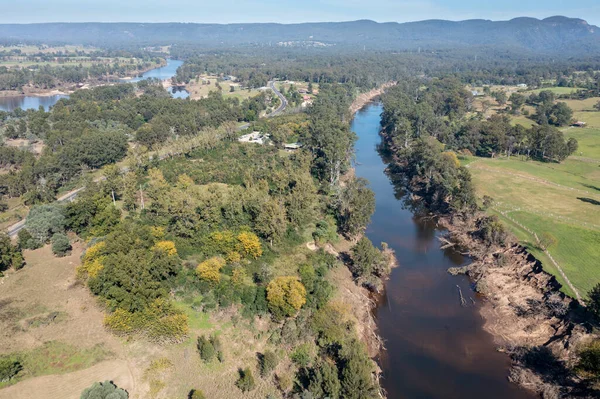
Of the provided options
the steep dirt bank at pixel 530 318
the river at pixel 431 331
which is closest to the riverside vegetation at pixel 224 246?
the river at pixel 431 331

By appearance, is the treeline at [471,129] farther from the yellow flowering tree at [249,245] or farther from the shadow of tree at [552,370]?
the shadow of tree at [552,370]

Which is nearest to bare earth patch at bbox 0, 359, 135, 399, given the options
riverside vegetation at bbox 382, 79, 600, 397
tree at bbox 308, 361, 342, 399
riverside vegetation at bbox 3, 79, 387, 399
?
riverside vegetation at bbox 3, 79, 387, 399

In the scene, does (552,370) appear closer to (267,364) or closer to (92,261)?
(267,364)

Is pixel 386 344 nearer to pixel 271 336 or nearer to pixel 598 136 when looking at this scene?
pixel 271 336

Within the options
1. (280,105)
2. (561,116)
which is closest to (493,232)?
(561,116)

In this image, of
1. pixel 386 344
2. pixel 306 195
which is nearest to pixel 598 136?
pixel 306 195

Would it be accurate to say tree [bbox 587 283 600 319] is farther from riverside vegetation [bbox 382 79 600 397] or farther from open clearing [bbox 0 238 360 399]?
open clearing [bbox 0 238 360 399]
